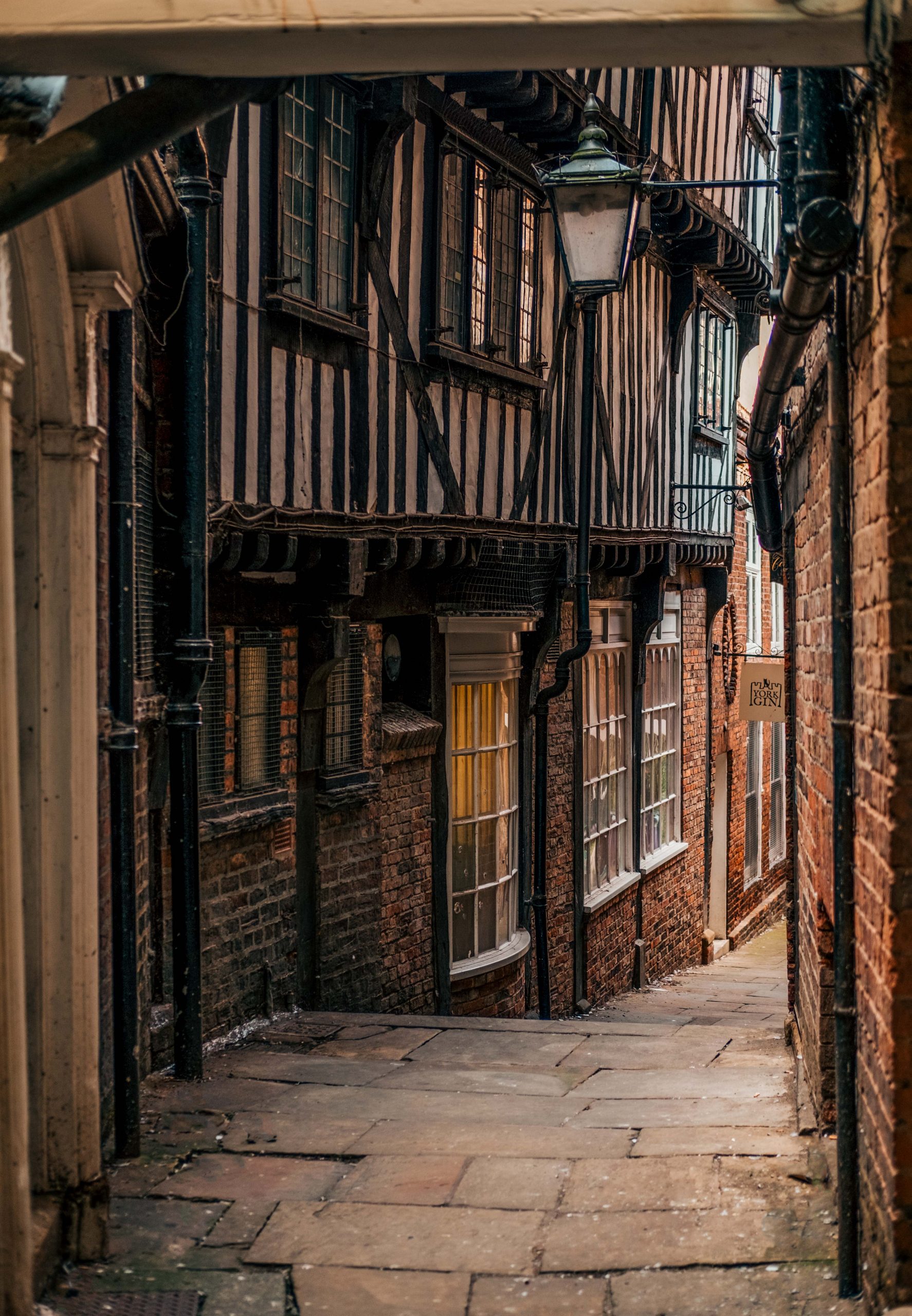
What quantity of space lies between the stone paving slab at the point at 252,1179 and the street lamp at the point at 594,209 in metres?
4.37

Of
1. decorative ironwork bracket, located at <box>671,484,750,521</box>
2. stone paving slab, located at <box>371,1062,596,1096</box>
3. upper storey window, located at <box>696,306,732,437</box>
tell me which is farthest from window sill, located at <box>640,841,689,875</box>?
stone paving slab, located at <box>371,1062,596,1096</box>

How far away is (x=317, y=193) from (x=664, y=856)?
8034mm

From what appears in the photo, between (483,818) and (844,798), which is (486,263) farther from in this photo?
(844,798)

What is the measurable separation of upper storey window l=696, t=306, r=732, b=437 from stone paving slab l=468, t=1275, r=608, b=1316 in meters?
11.0

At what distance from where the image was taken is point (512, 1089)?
6508 mm

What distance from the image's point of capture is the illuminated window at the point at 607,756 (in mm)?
11953

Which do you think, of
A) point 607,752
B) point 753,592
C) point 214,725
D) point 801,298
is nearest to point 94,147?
point 801,298

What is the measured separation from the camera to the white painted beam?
2.80 metres

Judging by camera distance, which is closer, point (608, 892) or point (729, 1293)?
point (729, 1293)

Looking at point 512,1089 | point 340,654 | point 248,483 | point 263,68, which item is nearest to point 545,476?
point 340,654

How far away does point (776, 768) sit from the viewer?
19.1m

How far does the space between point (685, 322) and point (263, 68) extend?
1124cm

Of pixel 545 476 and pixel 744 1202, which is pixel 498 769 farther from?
pixel 744 1202

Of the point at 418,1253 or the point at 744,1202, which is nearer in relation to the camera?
the point at 418,1253
